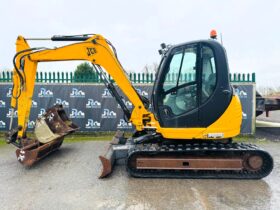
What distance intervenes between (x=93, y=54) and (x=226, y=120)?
9.77 ft

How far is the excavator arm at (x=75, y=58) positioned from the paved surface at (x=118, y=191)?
1194mm

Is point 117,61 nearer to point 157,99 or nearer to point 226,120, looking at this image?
point 157,99

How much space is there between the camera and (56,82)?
349 inches

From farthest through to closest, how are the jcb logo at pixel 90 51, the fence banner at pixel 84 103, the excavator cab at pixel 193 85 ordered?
the fence banner at pixel 84 103 → the jcb logo at pixel 90 51 → the excavator cab at pixel 193 85

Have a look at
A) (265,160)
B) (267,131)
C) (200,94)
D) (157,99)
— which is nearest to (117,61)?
(157,99)

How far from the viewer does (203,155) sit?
464 centimetres

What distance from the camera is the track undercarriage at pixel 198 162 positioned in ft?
14.8

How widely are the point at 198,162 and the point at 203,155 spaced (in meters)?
0.21

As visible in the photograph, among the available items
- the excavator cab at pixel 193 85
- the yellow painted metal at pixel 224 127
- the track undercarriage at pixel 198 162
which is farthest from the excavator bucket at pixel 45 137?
the yellow painted metal at pixel 224 127

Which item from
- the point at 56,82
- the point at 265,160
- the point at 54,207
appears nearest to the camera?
the point at 54,207

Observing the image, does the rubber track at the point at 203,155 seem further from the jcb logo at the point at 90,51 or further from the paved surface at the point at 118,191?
the jcb logo at the point at 90,51

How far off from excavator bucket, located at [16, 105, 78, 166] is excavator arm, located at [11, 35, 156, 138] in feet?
1.09

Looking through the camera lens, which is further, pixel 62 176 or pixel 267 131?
pixel 267 131

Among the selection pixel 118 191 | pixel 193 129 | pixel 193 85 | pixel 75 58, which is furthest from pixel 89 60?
pixel 118 191
